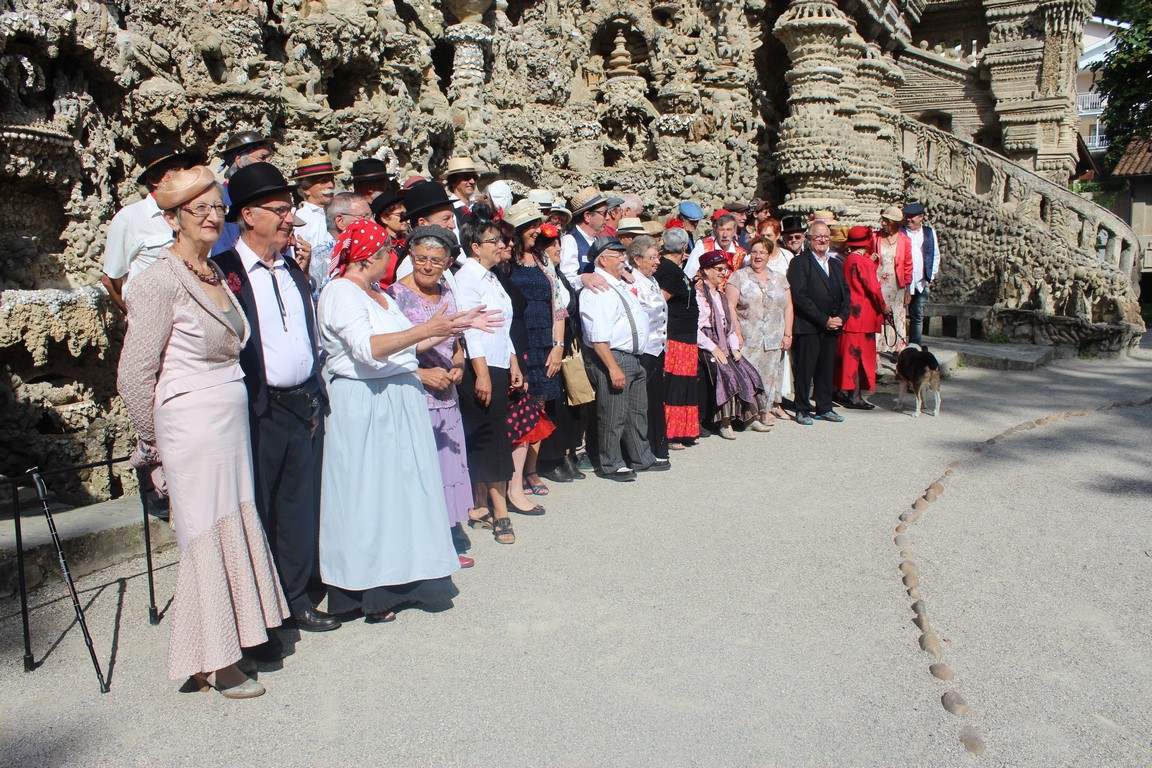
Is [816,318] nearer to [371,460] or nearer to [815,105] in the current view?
[371,460]

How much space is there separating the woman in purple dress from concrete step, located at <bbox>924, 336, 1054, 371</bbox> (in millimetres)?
8439

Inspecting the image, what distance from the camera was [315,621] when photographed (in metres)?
4.02

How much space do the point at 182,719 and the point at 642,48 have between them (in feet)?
46.5

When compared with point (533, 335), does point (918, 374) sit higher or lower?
lower

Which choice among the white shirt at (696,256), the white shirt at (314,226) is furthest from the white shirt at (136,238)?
the white shirt at (696,256)

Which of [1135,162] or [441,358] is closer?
[441,358]

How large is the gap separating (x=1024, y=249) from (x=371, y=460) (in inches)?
587

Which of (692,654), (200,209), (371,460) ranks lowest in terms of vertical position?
(692,654)

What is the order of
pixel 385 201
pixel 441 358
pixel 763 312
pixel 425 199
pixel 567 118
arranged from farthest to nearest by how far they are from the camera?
pixel 567 118
pixel 763 312
pixel 385 201
pixel 425 199
pixel 441 358

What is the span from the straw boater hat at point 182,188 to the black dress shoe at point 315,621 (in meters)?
1.86

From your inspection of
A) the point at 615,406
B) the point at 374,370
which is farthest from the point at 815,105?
the point at 374,370

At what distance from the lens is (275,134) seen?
845 centimetres

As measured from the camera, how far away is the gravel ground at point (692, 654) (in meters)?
3.13

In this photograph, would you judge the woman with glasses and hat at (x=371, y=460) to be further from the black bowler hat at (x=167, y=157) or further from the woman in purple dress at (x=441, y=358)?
the black bowler hat at (x=167, y=157)
